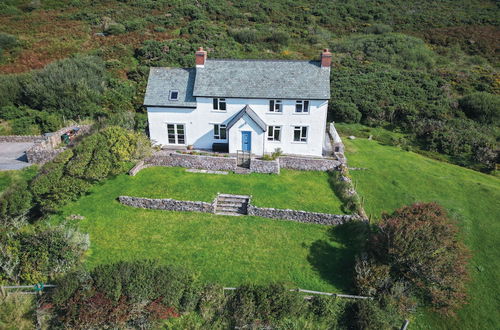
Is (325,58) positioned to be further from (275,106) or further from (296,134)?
(296,134)

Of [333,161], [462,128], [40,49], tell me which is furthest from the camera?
[40,49]

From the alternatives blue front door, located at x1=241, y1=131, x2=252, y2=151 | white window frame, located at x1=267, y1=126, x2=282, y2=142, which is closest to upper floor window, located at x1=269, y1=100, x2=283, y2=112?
white window frame, located at x1=267, y1=126, x2=282, y2=142

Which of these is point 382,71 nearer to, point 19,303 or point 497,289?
point 497,289

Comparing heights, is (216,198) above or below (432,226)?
below

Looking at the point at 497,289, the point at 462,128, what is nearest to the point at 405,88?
the point at 462,128

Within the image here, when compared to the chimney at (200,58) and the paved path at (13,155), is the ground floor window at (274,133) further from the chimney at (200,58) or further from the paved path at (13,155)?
the paved path at (13,155)

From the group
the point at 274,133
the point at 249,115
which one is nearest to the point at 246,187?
the point at 249,115
